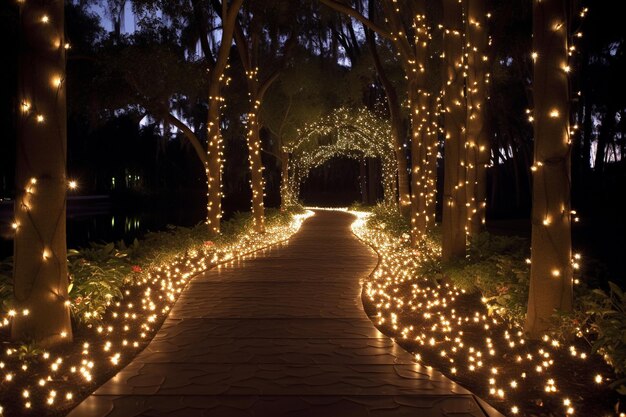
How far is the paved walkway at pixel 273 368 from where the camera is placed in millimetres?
4109

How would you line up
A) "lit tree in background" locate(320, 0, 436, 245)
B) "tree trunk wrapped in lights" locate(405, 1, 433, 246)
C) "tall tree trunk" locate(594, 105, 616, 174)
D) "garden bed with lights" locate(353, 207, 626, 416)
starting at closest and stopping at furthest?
"garden bed with lights" locate(353, 207, 626, 416), "tree trunk wrapped in lights" locate(405, 1, 433, 246), "lit tree in background" locate(320, 0, 436, 245), "tall tree trunk" locate(594, 105, 616, 174)

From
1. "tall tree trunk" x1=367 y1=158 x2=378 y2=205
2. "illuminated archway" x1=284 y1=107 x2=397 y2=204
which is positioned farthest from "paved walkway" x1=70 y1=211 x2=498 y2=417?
"tall tree trunk" x1=367 y1=158 x2=378 y2=205

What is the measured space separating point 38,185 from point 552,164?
16.3 feet

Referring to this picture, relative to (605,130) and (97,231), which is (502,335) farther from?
(605,130)

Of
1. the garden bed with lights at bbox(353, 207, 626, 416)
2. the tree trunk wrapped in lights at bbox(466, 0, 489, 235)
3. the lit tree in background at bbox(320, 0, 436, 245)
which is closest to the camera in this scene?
the garden bed with lights at bbox(353, 207, 626, 416)

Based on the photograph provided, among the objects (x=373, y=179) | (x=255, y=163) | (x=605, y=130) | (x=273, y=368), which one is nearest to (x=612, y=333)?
(x=273, y=368)

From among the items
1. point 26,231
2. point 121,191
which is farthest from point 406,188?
point 121,191

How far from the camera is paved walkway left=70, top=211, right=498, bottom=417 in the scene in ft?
13.5

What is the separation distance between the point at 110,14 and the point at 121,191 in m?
46.9

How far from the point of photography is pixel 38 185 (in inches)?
209

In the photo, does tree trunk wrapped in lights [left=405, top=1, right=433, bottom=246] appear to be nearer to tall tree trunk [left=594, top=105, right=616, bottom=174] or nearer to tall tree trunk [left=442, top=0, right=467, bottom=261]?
tall tree trunk [left=442, top=0, right=467, bottom=261]

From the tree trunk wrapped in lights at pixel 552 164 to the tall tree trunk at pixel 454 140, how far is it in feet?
11.9

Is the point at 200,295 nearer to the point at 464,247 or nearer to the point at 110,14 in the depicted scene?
the point at 464,247

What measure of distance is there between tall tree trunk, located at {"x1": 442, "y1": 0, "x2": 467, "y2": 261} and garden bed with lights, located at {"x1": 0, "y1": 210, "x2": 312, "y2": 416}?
4.55m
